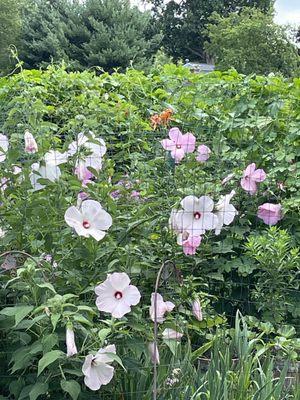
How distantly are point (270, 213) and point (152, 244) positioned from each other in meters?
1.00

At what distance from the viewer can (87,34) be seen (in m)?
20.0

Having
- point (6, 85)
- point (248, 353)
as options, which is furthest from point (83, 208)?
point (6, 85)

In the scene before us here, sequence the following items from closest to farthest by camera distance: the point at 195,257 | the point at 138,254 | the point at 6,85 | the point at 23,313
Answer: the point at 23,313
the point at 138,254
the point at 195,257
the point at 6,85

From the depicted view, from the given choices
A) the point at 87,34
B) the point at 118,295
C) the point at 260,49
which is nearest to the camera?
the point at 118,295

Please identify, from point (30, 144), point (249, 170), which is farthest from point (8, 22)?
point (30, 144)

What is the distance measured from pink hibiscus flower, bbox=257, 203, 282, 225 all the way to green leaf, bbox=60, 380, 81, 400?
160 cm

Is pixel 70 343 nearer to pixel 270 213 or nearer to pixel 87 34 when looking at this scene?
pixel 270 213

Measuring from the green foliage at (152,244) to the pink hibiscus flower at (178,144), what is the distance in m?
0.07

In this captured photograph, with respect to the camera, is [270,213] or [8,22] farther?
[8,22]

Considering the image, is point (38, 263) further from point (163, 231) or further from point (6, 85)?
point (6, 85)

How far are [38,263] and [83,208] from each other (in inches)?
8.2

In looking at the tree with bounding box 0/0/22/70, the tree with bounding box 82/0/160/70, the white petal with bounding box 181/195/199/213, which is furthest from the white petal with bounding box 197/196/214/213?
the tree with bounding box 0/0/22/70

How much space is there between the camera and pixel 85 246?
1881 millimetres

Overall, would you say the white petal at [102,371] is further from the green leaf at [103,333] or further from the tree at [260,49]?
the tree at [260,49]
